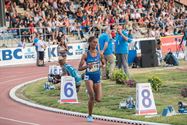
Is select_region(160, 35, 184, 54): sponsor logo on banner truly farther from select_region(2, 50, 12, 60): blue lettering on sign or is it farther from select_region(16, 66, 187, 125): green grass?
select_region(16, 66, 187, 125): green grass

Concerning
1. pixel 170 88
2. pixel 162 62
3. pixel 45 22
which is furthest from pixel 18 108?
pixel 45 22

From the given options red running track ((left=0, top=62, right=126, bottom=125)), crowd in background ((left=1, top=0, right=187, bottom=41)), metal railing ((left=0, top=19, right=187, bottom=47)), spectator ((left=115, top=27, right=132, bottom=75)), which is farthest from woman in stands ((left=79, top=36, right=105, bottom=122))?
metal railing ((left=0, top=19, right=187, bottom=47))

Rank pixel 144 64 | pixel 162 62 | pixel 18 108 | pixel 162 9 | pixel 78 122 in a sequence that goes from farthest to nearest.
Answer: pixel 162 9 < pixel 162 62 < pixel 144 64 < pixel 18 108 < pixel 78 122

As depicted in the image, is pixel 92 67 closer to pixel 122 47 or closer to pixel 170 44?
pixel 122 47

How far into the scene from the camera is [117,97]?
16859 millimetres

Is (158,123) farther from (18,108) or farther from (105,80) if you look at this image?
(105,80)

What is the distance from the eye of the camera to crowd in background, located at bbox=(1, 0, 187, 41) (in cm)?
3541

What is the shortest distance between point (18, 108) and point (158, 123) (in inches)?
203

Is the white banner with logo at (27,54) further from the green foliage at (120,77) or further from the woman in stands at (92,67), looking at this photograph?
the woman in stands at (92,67)

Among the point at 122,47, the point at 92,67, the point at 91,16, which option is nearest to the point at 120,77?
the point at 122,47

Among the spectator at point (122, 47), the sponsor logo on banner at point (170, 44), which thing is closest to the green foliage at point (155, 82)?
the spectator at point (122, 47)

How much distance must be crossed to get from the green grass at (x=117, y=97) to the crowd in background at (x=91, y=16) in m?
11.4

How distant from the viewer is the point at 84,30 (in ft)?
124

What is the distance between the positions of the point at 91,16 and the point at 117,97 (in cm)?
2289
